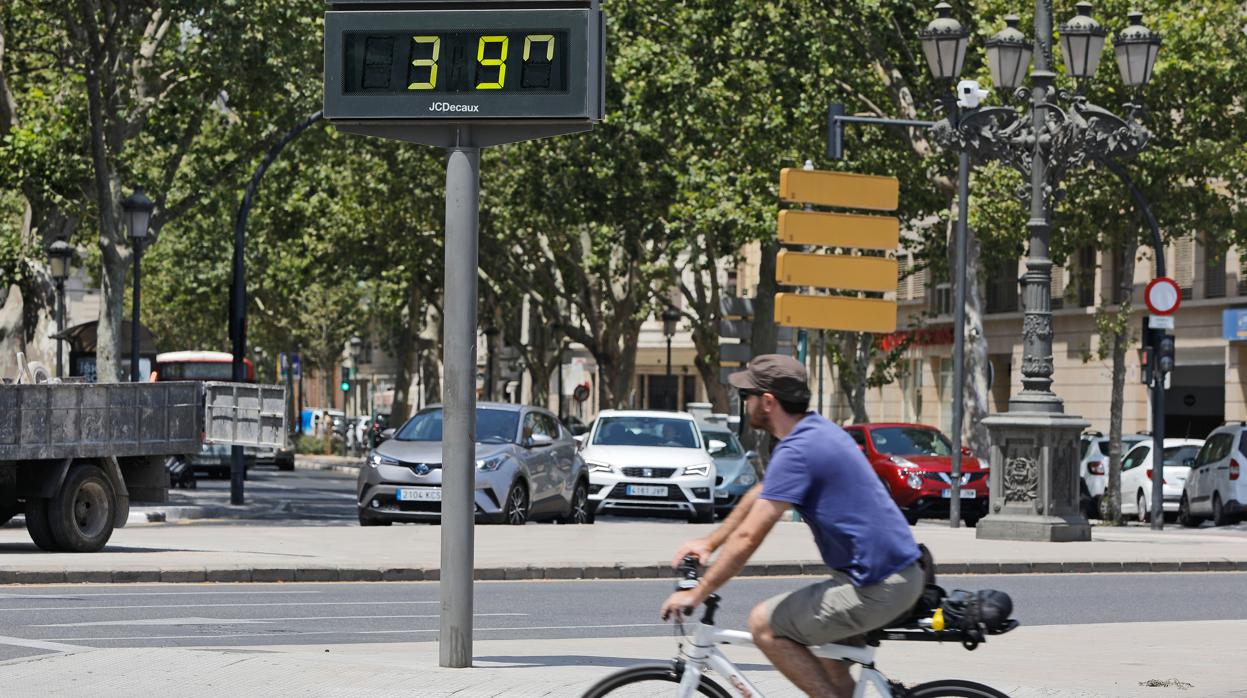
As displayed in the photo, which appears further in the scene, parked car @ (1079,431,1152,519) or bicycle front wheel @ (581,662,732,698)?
parked car @ (1079,431,1152,519)

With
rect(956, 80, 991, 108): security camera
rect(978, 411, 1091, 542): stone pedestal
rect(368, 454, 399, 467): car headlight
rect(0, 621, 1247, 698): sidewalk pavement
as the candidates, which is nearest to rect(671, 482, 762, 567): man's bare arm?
rect(0, 621, 1247, 698): sidewalk pavement

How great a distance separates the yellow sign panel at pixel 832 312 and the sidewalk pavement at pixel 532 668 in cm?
1175

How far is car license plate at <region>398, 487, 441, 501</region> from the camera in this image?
2466 cm

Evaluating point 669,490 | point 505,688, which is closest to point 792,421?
point 505,688

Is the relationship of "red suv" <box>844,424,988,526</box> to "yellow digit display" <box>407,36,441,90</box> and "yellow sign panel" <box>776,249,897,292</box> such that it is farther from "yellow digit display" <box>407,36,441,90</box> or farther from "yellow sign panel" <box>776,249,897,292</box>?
"yellow digit display" <box>407,36,441,90</box>

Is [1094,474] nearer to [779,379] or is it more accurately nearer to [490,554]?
[490,554]

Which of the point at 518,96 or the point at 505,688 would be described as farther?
the point at 518,96

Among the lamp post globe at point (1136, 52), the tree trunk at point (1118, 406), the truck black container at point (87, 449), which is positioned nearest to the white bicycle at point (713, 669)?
the truck black container at point (87, 449)

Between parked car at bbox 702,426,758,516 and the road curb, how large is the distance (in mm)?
9106

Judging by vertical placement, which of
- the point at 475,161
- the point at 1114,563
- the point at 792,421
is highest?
the point at 475,161

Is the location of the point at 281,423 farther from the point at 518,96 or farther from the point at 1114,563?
the point at 518,96

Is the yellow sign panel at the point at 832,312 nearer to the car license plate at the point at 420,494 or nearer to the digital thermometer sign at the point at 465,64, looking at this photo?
the car license plate at the point at 420,494

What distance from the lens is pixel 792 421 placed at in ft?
21.9

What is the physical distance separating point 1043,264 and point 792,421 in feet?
60.6
